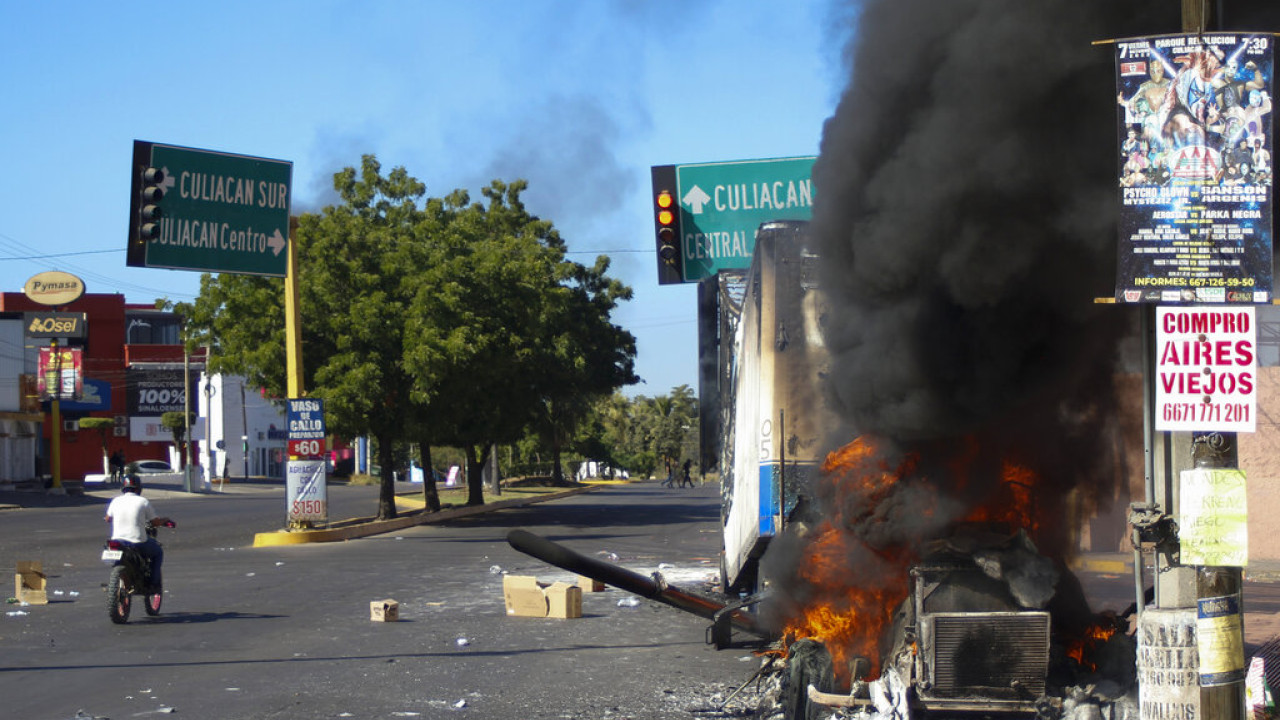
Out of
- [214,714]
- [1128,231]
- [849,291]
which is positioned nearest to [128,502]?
[214,714]

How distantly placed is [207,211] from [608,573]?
1362 centimetres

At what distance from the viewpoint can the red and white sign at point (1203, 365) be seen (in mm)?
5508

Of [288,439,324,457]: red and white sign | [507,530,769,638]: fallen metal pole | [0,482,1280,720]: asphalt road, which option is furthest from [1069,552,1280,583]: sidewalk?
[288,439,324,457]: red and white sign

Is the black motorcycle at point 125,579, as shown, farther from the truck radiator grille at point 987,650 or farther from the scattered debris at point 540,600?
the truck radiator grille at point 987,650

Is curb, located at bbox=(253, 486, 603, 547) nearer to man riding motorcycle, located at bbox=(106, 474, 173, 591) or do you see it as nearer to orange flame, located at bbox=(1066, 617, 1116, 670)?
man riding motorcycle, located at bbox=(106, 474, 173, 591)

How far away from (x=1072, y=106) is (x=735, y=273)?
653cm

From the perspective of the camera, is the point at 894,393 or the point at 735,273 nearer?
the point at 894,393

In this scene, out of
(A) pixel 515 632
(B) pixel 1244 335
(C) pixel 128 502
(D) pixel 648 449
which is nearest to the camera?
(B) pixel 1244 335

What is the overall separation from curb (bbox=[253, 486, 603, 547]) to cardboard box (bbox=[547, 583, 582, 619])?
12.1 m

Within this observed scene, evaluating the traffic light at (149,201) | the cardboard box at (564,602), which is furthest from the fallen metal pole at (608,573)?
the traffic light at (149,201)

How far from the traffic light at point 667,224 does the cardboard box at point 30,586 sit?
8.57 meters

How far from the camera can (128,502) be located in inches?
504

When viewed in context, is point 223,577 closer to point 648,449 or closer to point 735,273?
point 735,273

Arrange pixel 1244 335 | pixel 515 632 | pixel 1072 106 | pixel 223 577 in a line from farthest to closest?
pixel 223 577
pixel 515 632
pixel 1072 106
pixel 1244 335
